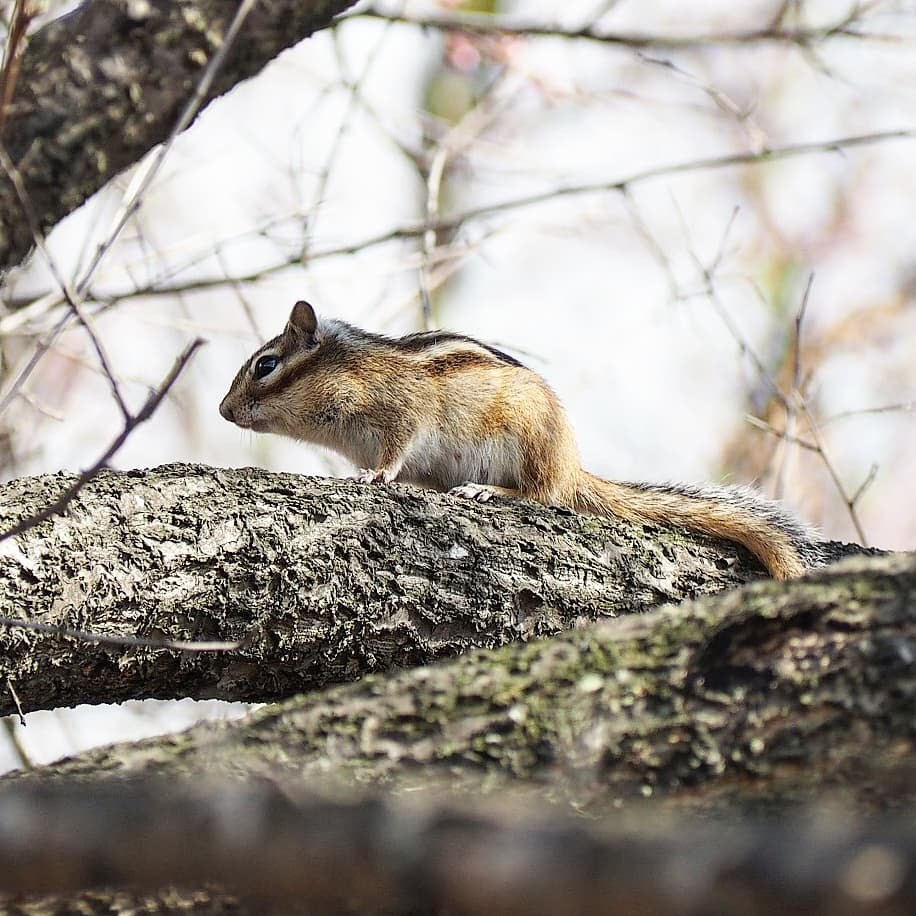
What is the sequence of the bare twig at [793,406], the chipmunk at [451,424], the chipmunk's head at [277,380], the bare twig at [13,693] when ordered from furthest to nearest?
the chipmunk's head at [277,380], the bare twig at [793,406], the chipmunk at [451,424], the bare twig at [13,693]

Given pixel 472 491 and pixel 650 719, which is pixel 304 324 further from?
pixel 650 719

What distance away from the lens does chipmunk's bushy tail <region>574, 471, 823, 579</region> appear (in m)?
3.85

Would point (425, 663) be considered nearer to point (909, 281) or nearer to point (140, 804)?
point (140, 804)

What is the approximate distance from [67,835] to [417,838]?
0.27 metres

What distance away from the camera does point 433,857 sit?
3.05 ft

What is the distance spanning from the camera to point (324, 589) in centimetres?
315

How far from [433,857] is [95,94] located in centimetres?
192

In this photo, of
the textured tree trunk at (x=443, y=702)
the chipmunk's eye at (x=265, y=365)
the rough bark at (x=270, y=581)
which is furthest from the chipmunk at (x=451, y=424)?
the rough bark at (x=270, y=581)

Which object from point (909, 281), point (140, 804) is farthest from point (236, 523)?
point (909, 281)

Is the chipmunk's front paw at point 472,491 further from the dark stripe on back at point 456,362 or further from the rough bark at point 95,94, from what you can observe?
the rough bark at point 95,94

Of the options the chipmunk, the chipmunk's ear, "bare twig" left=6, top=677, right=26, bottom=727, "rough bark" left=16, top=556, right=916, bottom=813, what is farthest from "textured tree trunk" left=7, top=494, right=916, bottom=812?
the chipmunk's ear

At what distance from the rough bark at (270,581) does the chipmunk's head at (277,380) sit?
5.54 feet

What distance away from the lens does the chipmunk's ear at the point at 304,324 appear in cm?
526

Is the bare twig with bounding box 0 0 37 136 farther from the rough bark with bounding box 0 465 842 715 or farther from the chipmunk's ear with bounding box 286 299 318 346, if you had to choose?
the chipmunk's ear with bounding box 286 299 318 346
